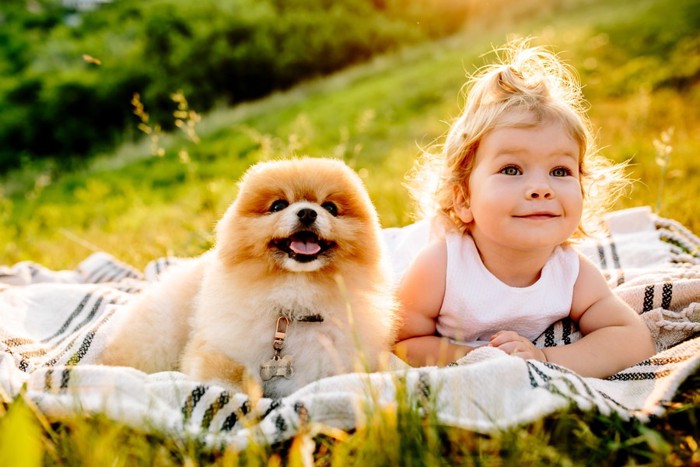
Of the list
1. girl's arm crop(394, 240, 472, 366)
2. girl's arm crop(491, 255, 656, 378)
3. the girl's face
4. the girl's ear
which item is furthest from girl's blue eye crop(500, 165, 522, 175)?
girl's arm crop(491, 255, 656, 378)

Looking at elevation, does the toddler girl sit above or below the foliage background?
below

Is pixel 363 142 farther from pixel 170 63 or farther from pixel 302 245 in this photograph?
pixel 170 63

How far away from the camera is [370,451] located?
126 cm

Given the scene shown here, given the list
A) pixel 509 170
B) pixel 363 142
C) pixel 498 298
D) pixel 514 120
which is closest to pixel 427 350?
pixel 498 298

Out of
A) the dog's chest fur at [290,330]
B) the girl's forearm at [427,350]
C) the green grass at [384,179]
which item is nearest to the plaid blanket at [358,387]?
the green grass at [384,179]

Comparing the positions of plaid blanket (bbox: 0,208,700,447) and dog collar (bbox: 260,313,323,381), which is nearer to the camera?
plaid blanket (bbox: 0,208,700,447)

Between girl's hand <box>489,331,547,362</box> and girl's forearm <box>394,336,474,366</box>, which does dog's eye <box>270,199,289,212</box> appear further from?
girl's hand <box>489,331,547,362</box>

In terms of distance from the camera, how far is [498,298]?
7.47ft

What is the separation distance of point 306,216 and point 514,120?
94 cm

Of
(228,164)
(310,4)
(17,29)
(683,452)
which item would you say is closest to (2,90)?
(17,29)

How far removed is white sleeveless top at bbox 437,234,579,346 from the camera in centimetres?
227

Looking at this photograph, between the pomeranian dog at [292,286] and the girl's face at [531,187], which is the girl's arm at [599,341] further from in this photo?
the pomeranian dog at [292,286]

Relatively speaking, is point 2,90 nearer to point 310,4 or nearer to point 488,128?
point 310,4

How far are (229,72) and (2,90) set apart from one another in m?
5.42
